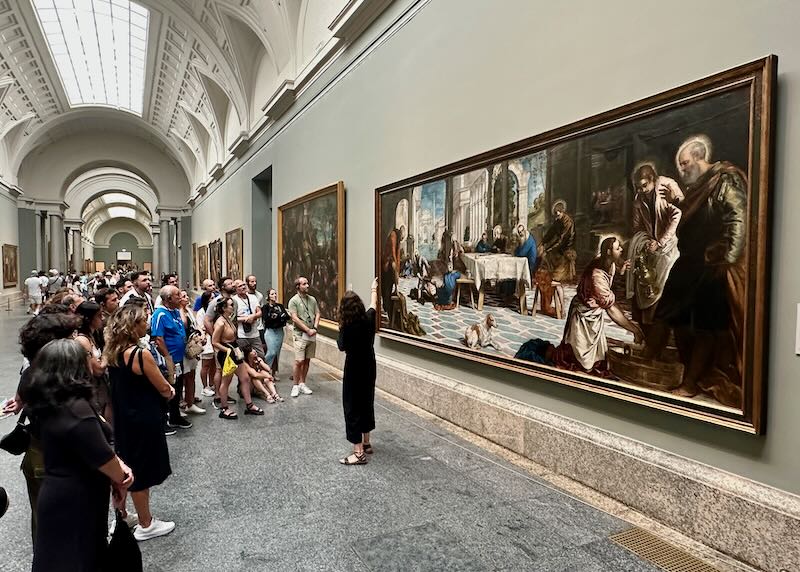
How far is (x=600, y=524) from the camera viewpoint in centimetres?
352

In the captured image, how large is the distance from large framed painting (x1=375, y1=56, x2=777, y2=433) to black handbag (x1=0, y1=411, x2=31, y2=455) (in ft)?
12.9

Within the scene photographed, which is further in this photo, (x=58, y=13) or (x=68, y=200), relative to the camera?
(x=68, y=200)

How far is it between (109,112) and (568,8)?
97.3ft

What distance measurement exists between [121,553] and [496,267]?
404 cm

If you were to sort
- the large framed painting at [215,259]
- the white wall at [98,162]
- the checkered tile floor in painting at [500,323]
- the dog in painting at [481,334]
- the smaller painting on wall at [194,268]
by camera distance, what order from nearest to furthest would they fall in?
the checkered tile floor in painting at [500,323] < the dog in painting at [481,334] < the large framed painting at [215,259] < the smaller painting on wall at [194,268] < the white wall at [98,162]

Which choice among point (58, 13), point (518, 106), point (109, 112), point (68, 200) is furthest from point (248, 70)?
point (68, 200)

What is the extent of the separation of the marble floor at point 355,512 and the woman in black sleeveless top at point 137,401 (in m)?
0.46

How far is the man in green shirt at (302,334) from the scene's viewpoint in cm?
750

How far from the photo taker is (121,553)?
2254 millimetres

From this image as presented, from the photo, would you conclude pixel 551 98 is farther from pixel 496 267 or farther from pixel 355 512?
pixel 355 512

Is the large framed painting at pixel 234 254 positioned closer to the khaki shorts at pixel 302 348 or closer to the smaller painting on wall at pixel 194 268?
the smaller painting on wall at pixel 194 268

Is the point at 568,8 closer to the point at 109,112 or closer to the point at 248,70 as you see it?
the point at 248,70

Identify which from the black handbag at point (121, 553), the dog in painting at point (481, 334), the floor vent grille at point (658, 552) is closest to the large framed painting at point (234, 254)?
the dog in painting at point (481, 334)

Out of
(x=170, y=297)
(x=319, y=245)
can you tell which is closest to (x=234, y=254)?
(x=319, y=245)
